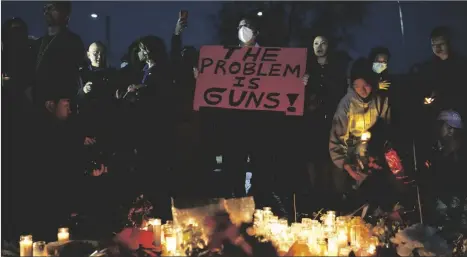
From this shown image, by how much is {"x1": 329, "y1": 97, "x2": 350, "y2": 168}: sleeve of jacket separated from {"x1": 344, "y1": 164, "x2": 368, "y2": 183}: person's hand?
7 centimetres

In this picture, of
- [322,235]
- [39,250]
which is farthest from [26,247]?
[322,235]

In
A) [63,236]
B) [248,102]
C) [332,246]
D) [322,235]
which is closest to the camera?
[332,246]

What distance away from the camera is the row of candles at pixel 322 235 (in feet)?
12.4

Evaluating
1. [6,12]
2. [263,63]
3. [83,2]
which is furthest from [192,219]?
[6,12]

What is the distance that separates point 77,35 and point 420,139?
3.96 meters

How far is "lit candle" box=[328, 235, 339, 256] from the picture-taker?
3686mm

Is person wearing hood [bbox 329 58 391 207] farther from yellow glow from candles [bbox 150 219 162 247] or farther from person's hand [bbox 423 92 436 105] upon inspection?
yellow glow from candles [bbox 150 219 162 247]

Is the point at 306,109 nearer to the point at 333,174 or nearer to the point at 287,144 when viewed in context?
the point at 287,144

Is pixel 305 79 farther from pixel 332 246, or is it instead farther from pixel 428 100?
pixel 332 246

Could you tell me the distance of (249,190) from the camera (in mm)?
5438

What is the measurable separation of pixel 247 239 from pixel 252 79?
1821mm

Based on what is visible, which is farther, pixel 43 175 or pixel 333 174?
pixel 333 174

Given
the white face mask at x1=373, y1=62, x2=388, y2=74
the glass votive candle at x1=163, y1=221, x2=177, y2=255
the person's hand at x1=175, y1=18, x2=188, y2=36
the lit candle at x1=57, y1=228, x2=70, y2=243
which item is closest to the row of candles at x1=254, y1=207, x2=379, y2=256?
the glass votive candle at x1=163, y1=221, x2=177, y2=255

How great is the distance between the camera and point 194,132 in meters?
5.32
